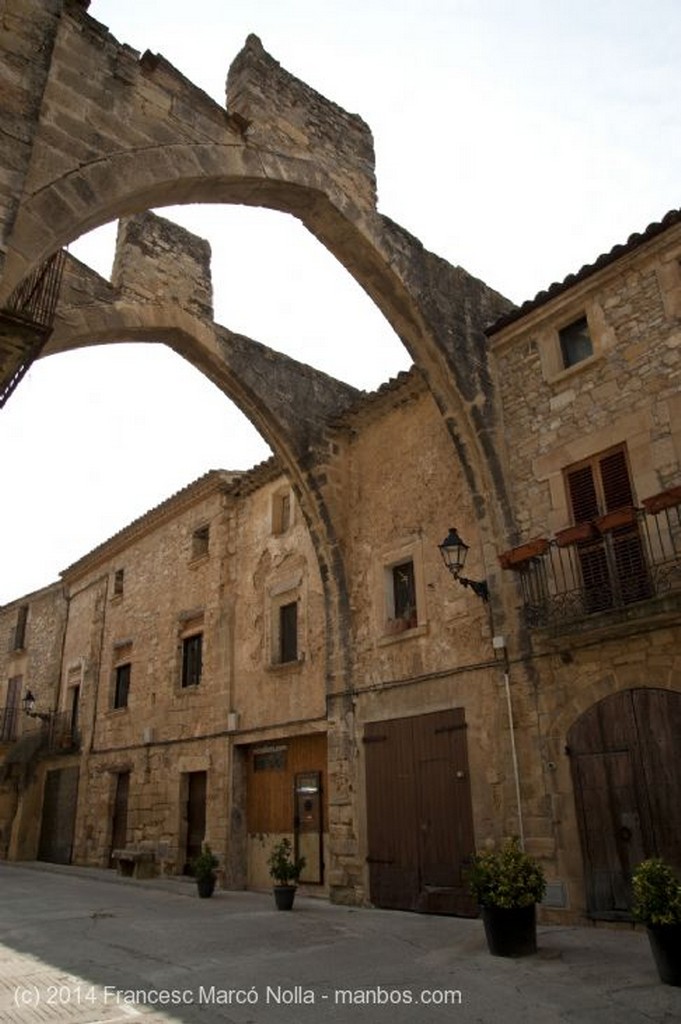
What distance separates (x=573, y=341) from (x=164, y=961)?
789 centimetres

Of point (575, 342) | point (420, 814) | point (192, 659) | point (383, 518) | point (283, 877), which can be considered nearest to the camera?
point (575, 342)

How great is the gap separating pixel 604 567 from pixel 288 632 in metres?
6.76

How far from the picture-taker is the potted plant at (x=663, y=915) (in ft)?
16.4

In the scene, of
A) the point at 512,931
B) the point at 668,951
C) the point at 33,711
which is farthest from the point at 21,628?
the point at 668,951

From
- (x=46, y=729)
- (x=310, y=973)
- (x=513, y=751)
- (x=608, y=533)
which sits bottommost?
(x=310, y=973)

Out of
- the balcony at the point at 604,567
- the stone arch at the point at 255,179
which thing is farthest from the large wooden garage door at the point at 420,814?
the stone arch at the point at 255,179

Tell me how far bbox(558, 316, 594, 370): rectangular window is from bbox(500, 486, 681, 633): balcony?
2.21 meters

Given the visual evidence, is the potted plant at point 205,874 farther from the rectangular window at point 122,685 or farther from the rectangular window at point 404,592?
the rectangular window at point 122,685

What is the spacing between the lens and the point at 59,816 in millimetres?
19266

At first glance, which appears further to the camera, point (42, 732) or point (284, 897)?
point (42, 732)

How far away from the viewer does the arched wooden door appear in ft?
23.3

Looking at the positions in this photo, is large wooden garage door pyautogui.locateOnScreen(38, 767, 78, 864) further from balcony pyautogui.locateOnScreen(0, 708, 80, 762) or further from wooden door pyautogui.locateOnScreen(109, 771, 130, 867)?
wooden door pyautogui.locateOnScreen(109, 771, 130, 867)

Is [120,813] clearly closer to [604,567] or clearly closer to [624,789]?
[624,789]

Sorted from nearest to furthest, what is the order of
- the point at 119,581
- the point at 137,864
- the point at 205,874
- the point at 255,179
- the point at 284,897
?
the point at 255,179, the point at 284,897, the point at 205,874, the point at 137,864, the point at 119,581
